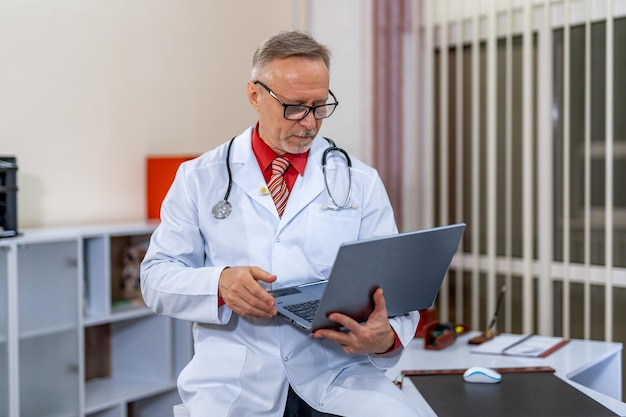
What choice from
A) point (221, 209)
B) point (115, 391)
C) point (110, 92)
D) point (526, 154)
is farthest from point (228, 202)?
point (526, 154)

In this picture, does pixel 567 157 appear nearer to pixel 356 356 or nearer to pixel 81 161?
pixel 356 356

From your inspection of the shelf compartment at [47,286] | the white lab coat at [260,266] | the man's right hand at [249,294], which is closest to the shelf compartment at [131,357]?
the shelf compartment at [47,286]

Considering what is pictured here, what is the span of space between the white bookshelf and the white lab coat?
98cm

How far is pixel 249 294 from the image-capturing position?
1722 millimetres

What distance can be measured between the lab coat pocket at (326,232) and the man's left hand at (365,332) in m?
0.28

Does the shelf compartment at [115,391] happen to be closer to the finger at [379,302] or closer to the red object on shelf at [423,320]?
the red object on shelf at [423,320]

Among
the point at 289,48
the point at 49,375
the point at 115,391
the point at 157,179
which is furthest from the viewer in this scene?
the point at 157,179

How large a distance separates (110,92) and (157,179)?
1.50ft

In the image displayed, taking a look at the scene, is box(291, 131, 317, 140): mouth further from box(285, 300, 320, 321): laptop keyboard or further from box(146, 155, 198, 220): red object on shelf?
box(146, 155, 198, 220): red object on shelf

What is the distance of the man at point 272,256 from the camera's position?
1844 millimetres

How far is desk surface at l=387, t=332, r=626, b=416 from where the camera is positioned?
7.50 ft

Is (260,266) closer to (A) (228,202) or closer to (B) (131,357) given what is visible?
(A) (228,202)

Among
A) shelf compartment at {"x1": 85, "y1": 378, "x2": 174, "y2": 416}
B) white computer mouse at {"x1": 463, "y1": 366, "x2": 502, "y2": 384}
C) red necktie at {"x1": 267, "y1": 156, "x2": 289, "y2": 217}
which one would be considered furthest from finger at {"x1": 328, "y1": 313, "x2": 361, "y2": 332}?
shelf compartment at {"x1": 85, "y1": 378, "x2": 174, "y2": 416}

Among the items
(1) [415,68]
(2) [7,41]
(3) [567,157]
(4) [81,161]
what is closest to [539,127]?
(3) [567,157]
